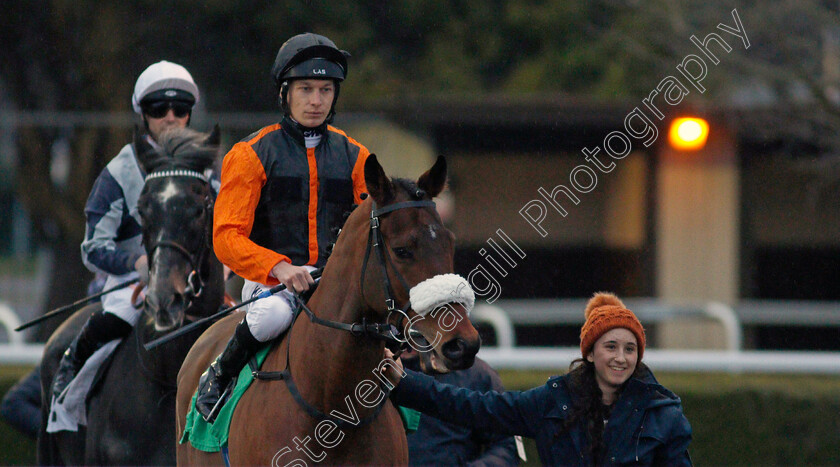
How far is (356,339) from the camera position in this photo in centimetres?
340

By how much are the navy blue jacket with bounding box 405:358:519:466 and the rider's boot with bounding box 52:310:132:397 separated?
4.65 feet

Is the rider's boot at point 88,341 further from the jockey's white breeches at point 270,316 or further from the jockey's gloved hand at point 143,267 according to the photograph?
the jockey's white breeches at point 270,316

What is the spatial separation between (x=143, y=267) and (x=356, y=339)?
1.48 m

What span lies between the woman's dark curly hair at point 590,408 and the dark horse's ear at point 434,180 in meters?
0.74

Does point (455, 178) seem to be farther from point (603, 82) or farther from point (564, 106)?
point (603, 82)

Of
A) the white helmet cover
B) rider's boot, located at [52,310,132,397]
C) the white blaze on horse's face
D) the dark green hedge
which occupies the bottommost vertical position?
the dark green hedge

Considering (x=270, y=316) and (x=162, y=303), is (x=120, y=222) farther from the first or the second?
(x=270, y=316)

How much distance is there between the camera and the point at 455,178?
1228 cm

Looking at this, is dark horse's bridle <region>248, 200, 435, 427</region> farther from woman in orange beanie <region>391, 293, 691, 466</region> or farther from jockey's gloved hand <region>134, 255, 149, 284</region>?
jockey's gloved hand <region>134, 255, 149, 284</region>

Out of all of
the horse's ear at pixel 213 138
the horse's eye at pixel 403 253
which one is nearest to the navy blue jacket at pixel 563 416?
the horse's eye at pixel 403 253

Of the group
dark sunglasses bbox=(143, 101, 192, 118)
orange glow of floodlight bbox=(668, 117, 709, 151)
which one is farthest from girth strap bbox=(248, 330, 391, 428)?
orange glow of floodlight bbox=(668, 117, 709, 151)

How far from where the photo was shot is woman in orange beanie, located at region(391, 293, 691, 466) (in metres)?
3.33

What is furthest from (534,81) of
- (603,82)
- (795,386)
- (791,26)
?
(795,386)

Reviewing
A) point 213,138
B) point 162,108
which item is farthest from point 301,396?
point 162,108
